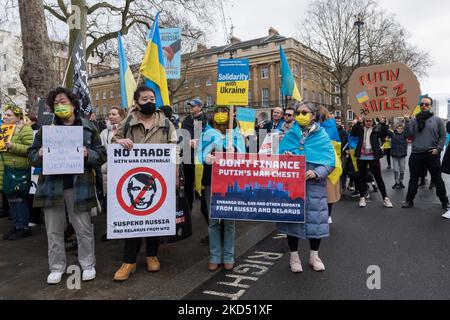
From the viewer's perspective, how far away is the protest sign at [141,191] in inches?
142

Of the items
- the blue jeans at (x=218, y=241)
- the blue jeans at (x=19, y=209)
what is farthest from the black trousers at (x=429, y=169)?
the blue jeans at (x=19, y=209)

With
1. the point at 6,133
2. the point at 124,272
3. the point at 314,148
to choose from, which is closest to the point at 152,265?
the point at 124,272

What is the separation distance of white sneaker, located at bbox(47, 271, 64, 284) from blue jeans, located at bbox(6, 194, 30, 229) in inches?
89.2

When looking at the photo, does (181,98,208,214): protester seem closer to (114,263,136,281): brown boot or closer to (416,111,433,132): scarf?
(114,263,136,281): brown boot

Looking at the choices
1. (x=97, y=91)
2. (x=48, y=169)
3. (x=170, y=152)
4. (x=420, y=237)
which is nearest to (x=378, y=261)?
(x=420, y=237)

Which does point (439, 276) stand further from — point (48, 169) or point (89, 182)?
point (48, 169)

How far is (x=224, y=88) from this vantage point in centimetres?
518

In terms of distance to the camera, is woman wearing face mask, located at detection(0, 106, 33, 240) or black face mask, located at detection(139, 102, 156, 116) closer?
black face mask, located at detection(139, 102, 156, 116)

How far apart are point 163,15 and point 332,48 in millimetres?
20580

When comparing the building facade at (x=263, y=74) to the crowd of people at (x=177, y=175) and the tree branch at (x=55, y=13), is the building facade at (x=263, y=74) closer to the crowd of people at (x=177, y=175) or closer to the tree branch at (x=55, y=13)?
the tree branch at (x=55, y=13)

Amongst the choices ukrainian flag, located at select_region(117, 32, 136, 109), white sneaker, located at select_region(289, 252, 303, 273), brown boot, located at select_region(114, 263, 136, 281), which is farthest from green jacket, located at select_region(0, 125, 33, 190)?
white sneaker, located at select_region(289, 252, 303, 273)

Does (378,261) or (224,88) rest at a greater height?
(224,88)

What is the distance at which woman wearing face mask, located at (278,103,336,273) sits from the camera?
3.87 metres

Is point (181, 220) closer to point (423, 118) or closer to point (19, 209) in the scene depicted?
point (19, 209)
